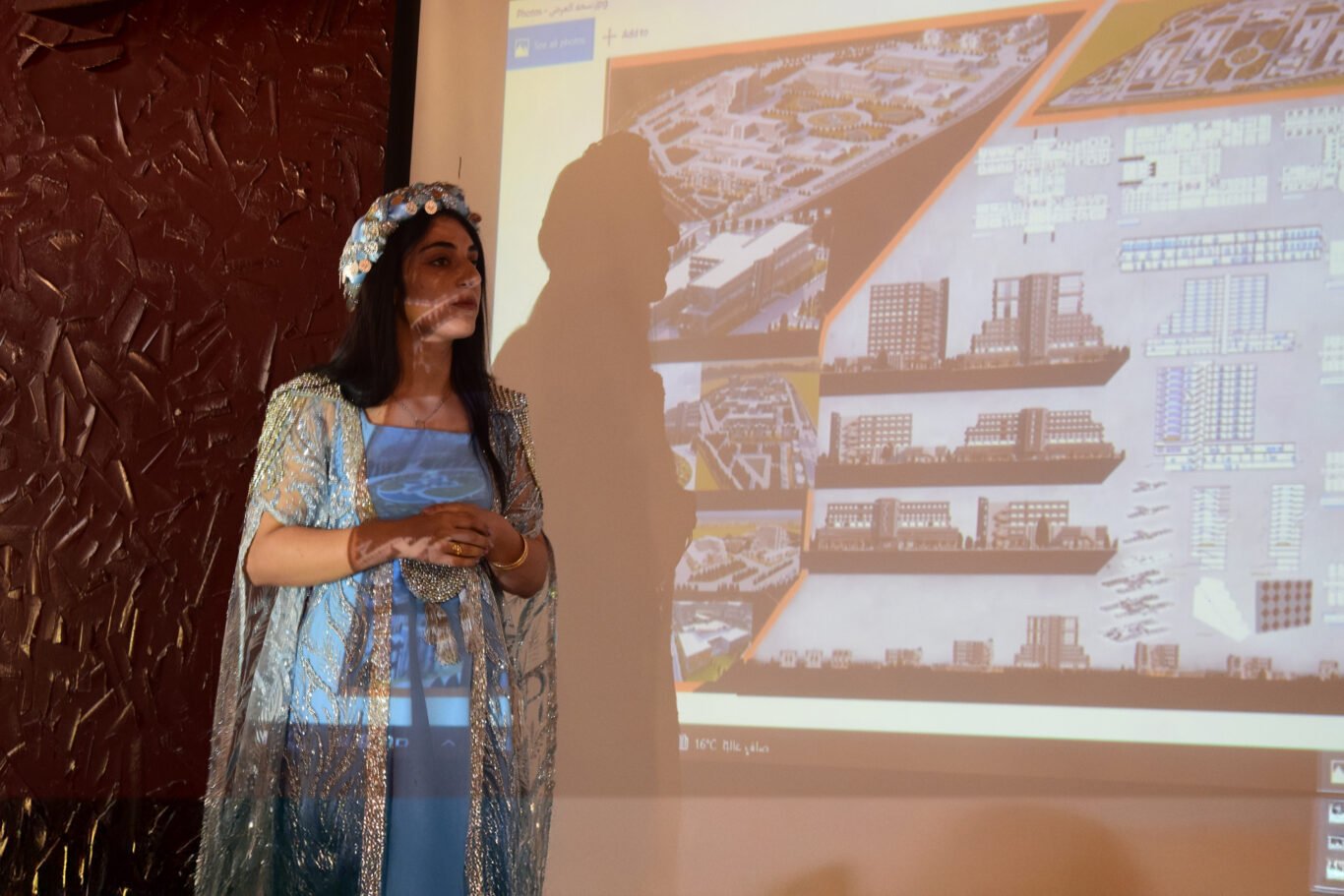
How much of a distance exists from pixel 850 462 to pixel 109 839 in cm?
186

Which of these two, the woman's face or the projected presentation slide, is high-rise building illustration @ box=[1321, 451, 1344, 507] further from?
the woman's face

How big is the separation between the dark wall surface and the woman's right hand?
4.00 ft

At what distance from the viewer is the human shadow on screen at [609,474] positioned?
2438mm

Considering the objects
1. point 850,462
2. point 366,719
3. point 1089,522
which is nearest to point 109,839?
point 366,719

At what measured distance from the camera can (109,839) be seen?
9.58ft

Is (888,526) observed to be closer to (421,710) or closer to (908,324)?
(908,324)

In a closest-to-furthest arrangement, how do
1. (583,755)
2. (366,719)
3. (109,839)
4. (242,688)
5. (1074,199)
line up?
(366,719)
(242,688)
(1074,199)
(583,755)
(109,839)

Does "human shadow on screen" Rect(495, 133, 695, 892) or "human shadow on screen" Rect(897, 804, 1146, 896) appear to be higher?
"human shadow on screen" Rect(495, 133, 695, 892)

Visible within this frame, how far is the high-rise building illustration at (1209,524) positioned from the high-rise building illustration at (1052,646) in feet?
0.71

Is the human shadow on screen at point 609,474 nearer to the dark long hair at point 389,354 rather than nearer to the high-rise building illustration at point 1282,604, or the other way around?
the dark long hair at point 389,354

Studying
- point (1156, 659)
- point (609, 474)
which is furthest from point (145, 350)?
point (1156, 659)

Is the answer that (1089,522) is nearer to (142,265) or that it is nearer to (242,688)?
(242,688)

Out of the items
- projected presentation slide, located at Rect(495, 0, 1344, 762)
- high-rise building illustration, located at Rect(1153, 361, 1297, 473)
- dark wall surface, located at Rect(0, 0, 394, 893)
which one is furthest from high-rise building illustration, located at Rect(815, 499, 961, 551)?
dark wall surface, located at Rect(0, 0, 394, 893)

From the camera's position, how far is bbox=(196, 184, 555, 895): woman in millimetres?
1836
